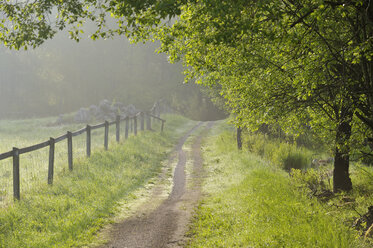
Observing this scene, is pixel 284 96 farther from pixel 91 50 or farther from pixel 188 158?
pixel 91 50

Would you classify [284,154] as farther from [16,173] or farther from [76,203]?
[16,173]

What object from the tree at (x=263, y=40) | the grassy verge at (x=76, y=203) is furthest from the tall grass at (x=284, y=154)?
the tree at (x=263, y=40)

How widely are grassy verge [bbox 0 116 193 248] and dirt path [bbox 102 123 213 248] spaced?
25.4 inches

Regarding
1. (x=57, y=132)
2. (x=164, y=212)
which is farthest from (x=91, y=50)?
(x=164, y=212)

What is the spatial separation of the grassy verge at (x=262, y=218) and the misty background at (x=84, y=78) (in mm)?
39758

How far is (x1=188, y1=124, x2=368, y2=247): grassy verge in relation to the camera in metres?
6.27

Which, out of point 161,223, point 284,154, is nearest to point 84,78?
point 284,154

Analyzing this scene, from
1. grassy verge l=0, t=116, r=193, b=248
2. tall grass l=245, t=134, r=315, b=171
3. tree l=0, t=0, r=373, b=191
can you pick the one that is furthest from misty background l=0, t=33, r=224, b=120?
tree l=0, t=0, r=373, b=191

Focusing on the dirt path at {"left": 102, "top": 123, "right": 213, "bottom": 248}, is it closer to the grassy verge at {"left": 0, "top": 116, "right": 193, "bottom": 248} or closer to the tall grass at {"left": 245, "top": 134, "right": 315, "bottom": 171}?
the grassy verge at {"left": 0, "top": 116, "right": 193, "bottom": 248}

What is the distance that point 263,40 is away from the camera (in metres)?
7.81

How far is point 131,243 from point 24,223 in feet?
8.81

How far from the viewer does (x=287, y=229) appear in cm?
663

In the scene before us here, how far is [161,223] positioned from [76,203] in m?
2.51

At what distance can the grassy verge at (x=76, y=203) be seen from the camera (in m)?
7.30
